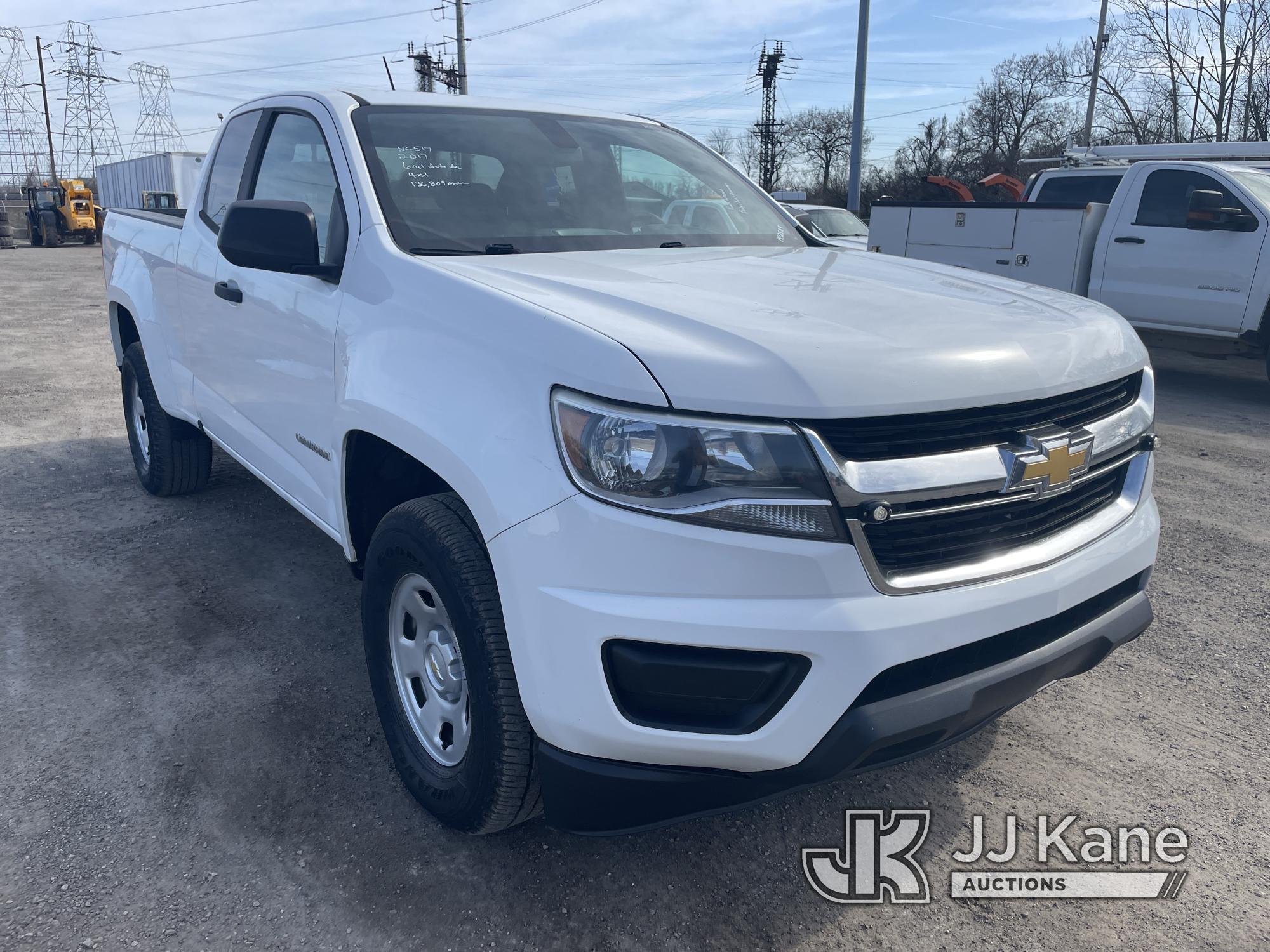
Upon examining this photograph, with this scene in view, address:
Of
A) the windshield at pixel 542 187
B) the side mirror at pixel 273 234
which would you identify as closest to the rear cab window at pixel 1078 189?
the windshield at pixel 542 187

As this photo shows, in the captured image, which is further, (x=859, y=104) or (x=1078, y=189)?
(x=859, y=104)

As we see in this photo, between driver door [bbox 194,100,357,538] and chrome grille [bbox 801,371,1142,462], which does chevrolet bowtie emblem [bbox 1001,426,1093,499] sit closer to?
chrome grille [bbox 801,371,1142,462]

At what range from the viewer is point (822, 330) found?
196 cm

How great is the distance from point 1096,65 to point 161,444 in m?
33.7

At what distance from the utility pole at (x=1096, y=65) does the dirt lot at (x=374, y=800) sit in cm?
3066

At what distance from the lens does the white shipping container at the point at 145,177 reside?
39000 millimetres

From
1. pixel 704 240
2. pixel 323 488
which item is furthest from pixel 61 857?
pixel 704 240

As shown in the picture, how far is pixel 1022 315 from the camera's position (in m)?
2.27

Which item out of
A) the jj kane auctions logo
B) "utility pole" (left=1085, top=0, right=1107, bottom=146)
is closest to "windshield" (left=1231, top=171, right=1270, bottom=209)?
the jj kane auctions logo

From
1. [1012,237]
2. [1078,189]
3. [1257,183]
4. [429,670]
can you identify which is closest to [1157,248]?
[1257,183]

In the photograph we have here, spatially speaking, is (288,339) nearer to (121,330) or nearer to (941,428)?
(941,428)

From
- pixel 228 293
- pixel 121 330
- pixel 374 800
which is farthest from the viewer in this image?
pixel 121 330

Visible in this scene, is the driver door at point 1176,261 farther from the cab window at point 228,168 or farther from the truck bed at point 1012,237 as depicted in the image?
the cab window at point 228,168

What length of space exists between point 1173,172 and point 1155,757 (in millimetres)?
8006
